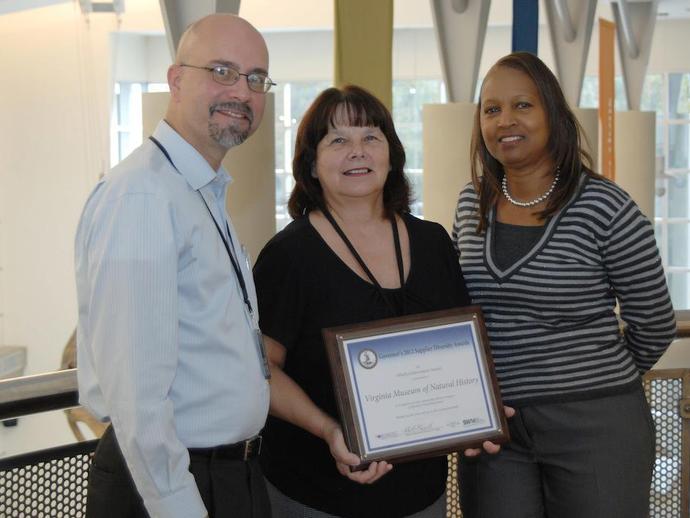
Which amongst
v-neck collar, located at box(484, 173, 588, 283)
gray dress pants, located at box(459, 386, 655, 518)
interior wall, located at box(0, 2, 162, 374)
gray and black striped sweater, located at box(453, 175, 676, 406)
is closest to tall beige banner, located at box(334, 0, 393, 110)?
v-neck collar, located at box(484, 173, 588, 283)

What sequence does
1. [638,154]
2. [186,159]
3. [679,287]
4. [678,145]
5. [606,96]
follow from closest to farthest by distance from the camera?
[186,159]
[606,96]
[638,154]
[678,145]
[679,287]

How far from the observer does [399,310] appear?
2.72 meters

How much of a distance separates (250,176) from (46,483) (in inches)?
197

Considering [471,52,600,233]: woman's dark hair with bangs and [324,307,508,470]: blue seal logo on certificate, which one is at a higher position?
[471,52,600,233]: woman's dark hair with bangs

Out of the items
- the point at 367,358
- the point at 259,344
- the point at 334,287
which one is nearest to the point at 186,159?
the point at 259,344

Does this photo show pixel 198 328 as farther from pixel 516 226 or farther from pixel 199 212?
pixel 516 226

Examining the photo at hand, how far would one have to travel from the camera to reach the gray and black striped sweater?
9.28ft

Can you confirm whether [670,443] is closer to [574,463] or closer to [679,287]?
[574,463]

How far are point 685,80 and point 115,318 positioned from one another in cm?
2210

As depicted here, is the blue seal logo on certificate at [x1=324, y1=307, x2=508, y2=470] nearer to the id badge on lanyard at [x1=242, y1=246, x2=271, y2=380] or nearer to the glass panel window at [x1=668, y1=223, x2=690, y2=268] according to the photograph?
the id badge on lanyard at [x1=242, y1=246, x2=271, y2=380]

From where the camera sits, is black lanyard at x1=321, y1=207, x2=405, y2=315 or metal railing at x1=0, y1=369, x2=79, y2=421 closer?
metal railing at x1=0, y1=369, x2=79, y2=421

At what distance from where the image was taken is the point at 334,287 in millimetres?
2686

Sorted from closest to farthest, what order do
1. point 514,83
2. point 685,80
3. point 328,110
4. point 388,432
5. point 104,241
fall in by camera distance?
1. point 104,241
2. point 388,432
3. point 328,110
4. point 514,83
5. point 685,80

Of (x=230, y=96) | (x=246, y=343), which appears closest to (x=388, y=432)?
(x=246, y=343)
